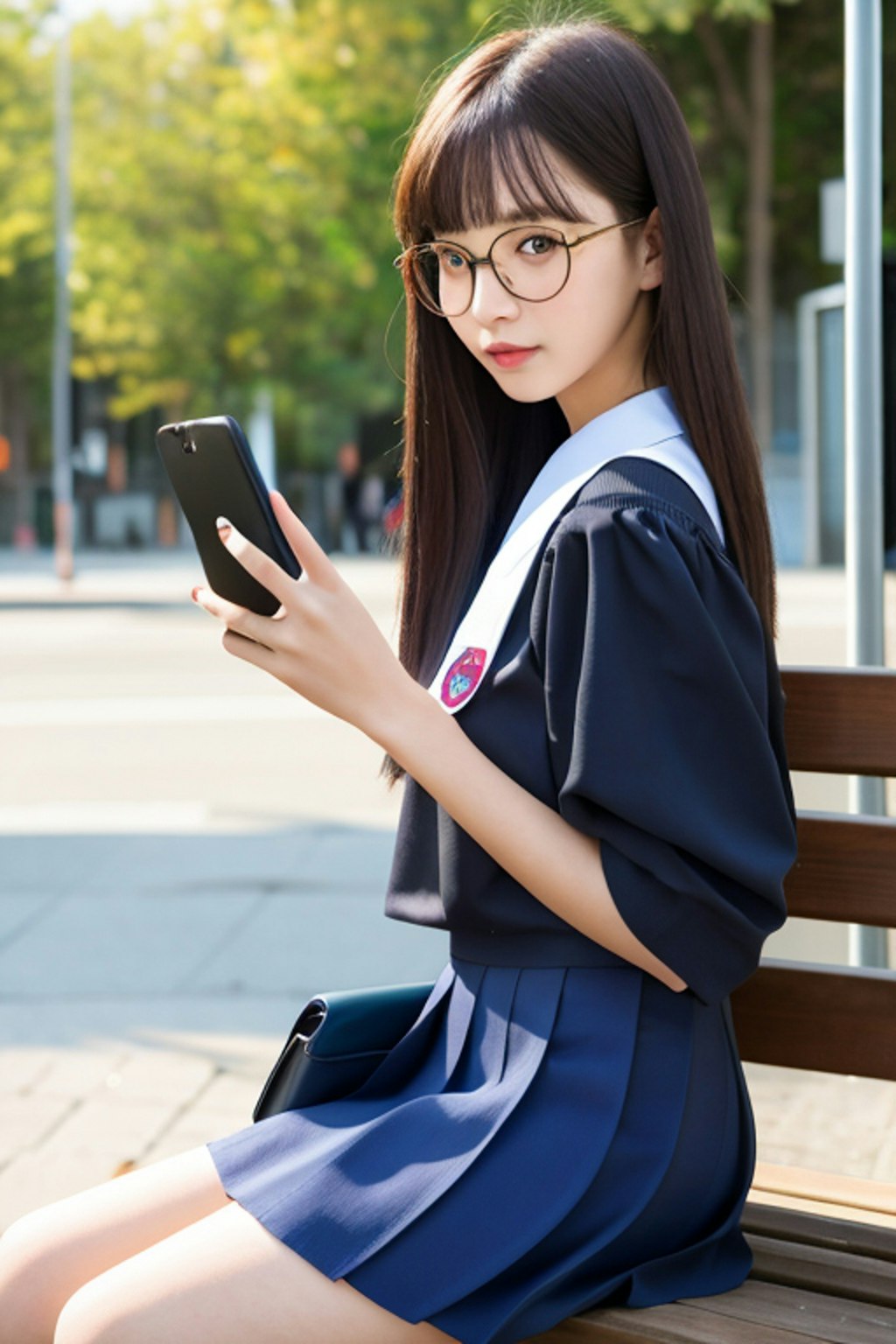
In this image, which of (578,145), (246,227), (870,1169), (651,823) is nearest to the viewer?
(651,823)

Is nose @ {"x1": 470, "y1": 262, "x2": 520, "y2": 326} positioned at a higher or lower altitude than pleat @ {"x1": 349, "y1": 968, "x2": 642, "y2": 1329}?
higher

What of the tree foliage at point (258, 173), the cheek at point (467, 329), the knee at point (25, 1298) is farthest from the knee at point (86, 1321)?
the tree foliage at point (258, 173)

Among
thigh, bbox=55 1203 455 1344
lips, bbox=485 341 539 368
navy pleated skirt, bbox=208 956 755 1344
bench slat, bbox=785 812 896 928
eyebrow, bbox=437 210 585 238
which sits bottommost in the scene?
thigh, bbox=55 1203 455 1344

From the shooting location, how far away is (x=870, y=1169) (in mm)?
3686

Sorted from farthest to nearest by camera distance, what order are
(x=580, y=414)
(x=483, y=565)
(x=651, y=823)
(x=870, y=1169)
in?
1. (x=870, y=1169)
2. (x=483, y=565)
3. (x=580, y=414)
4. (x=651, y=823)

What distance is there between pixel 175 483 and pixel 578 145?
54cm

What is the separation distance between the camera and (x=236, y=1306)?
5.76 feet

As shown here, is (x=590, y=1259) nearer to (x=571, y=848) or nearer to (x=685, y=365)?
(x=571, y=848)

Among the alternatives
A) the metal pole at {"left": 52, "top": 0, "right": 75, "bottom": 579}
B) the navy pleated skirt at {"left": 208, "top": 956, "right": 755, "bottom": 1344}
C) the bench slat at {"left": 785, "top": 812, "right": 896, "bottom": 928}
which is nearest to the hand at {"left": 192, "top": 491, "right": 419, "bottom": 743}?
the navy pleated skirt at {"left": 208, "top": 956, "right": 755, "bottom": 1344}

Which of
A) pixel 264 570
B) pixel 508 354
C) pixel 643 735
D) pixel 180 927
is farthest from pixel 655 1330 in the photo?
pixel 180 927

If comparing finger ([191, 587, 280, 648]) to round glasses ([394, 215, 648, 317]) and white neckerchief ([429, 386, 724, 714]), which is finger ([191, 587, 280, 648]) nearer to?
white neckerchief ([429, 386, 724, 714])

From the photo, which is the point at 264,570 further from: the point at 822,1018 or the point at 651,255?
the point at 822,1018

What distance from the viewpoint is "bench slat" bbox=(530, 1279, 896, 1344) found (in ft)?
6.01

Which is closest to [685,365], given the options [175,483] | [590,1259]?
[175,483]
